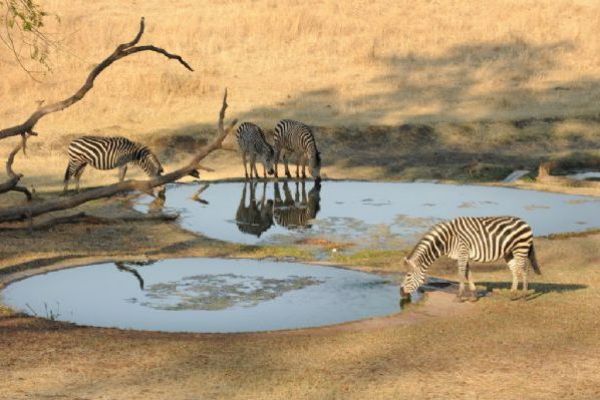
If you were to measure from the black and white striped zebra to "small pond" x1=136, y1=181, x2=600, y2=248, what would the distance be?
1.13 m

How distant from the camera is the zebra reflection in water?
28.2m

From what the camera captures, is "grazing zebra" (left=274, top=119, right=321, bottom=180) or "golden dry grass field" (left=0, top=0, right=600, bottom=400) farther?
"grazing zebra" (left=274, top=119, right=321, bottom=180)

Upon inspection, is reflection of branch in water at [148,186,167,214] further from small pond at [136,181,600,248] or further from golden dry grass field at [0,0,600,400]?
golden dry grass field at [0,0,600,400]

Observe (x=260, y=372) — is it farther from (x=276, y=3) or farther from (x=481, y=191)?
(x=276, y=3)

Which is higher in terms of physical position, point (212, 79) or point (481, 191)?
point (212, 79)

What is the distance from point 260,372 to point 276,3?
5271 cm

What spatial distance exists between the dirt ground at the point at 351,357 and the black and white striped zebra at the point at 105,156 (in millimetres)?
15017

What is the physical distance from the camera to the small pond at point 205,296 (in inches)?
728

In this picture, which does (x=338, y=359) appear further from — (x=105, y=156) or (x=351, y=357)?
(x=105, y=156)

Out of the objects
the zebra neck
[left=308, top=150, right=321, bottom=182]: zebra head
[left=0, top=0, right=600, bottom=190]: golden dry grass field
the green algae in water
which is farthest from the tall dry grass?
the zebra neck

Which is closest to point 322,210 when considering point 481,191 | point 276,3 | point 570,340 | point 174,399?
point 481,191

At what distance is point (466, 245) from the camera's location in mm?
19031

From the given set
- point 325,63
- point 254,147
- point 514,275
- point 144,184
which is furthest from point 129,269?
point 325,63

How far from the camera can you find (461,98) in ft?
179
